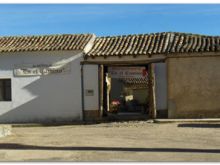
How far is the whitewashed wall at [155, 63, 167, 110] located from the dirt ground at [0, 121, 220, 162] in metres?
2.54

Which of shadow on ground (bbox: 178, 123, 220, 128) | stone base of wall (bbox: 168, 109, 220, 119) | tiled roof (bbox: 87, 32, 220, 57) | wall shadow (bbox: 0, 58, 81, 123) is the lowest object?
shadow on ground (bbox: 178, 123, 220, 128)

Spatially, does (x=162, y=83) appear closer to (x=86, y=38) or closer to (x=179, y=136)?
(x=86, y=38)

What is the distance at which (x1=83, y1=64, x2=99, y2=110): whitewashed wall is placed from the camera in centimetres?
2361

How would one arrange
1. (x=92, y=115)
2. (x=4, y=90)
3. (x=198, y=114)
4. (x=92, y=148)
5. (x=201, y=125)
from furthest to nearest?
→ (x=4, y=90) < (x=92, y=115) < (x=198, y=114) < (x=201, y=125) < (x=92, y=148)

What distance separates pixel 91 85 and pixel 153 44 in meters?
3.73

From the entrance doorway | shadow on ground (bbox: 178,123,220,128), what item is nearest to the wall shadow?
the entrance doorway

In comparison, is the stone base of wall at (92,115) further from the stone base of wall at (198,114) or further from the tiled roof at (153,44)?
the stone base of wall at (198,114)

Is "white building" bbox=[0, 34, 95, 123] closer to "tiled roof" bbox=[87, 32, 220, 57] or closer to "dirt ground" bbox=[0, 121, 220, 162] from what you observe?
"tiled roof" bbox=[87, 32, 220, 57]

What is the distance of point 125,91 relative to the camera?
36.7 meters

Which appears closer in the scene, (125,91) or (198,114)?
(198,114)

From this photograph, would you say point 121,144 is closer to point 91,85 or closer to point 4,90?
point 91,85

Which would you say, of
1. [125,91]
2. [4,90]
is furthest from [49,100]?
[125,91]

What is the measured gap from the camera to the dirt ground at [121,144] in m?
11.9

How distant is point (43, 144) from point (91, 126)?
6423mm
